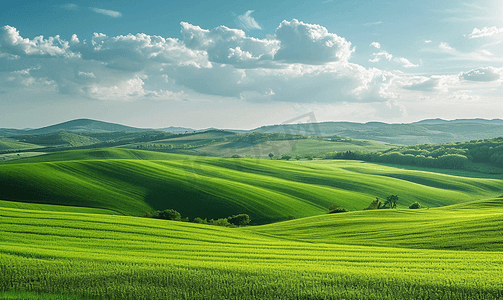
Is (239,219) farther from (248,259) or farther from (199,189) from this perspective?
(248,259)

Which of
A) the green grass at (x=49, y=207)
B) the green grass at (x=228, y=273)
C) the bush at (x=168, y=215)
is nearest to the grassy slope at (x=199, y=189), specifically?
the green grass at (x=49, y=207)

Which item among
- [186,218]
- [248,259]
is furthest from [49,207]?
[248,259]

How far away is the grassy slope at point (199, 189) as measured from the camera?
54.3m

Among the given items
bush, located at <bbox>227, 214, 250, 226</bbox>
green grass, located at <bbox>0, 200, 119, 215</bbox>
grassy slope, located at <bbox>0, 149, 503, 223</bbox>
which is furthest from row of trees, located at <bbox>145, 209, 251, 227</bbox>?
green grass, located at <bbox>0, 200, 119, 215</bbox>

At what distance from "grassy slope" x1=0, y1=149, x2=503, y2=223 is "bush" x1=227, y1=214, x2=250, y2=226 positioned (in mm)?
3522

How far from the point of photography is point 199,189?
2427 inches

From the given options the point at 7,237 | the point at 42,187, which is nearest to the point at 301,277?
the point at 7,237

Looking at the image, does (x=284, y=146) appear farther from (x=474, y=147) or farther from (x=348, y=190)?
(x=348, y=190)

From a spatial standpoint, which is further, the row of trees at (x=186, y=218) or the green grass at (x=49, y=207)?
the row of trees at (x=186, y=218)

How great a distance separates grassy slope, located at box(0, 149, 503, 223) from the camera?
5428cm

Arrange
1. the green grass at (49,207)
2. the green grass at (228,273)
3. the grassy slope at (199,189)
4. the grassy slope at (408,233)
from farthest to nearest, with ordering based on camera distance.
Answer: the grassy slope at (199,189), the green grass at (49,207), the grassy slope at (408,233), the green grass at (228,273)

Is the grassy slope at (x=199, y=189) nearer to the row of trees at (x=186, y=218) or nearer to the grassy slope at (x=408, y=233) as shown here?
the row of trees at (x=186, y=218)

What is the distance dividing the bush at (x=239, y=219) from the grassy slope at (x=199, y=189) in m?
3.52

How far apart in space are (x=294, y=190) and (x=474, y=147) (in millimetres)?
113054
